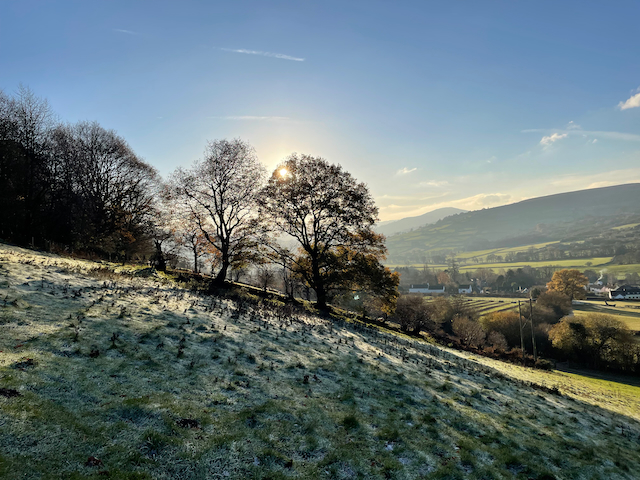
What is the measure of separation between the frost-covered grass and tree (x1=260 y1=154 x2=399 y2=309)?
14077 mm

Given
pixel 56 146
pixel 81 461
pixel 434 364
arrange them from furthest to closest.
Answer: pixel 56 146, pixel 434 364, pixel 81 461

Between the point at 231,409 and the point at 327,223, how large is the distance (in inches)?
844

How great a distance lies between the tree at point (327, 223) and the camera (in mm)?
27328

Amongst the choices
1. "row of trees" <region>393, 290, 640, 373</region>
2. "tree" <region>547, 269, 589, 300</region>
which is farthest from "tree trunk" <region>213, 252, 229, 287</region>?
"tree" <region>547, 269, 589, 300</region>

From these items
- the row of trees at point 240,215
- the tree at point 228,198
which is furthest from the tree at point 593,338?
the tree at point 228,198

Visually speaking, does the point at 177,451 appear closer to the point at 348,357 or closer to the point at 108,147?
the point at 348,357

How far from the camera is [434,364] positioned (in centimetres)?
1661

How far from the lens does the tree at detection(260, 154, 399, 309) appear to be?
27328 millimetres

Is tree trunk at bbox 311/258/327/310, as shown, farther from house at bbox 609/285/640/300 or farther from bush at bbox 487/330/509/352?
house at bbox 609/285/640/300

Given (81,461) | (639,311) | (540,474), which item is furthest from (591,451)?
(639,311)

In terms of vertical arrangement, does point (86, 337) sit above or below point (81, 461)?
above

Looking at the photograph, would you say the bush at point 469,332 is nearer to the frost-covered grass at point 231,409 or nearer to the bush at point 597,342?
the bush at point 597,342

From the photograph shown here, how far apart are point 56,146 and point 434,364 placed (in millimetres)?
51447

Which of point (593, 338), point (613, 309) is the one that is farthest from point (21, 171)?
point (613, 309)
